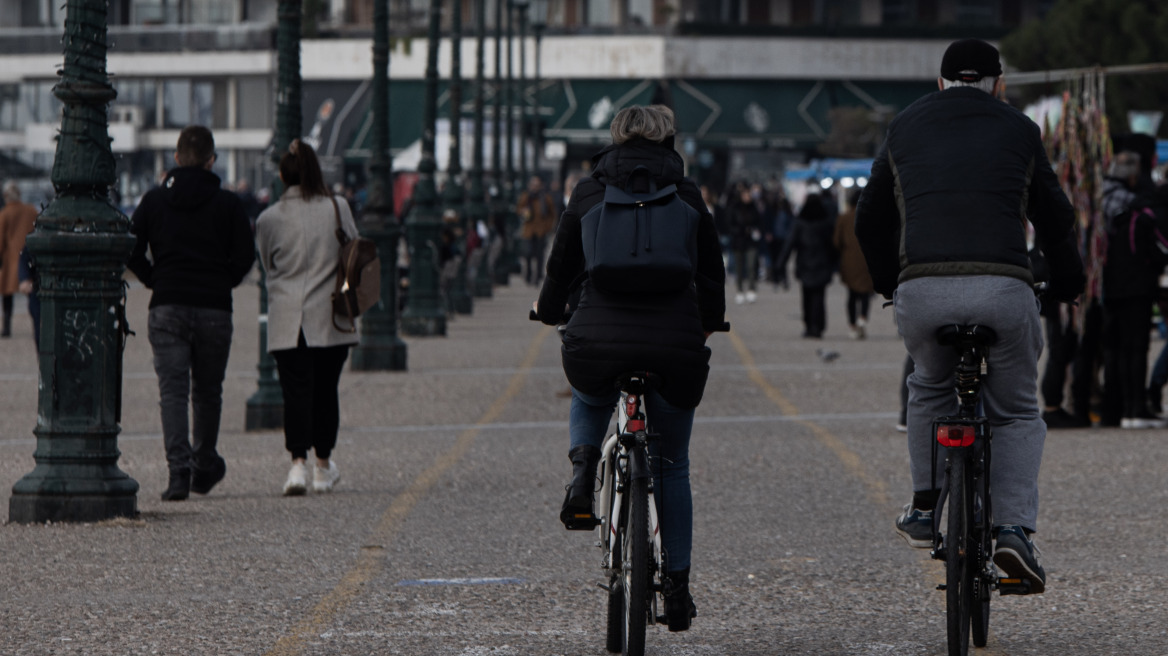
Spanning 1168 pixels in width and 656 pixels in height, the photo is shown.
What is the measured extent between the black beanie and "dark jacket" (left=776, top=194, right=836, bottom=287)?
1816cm

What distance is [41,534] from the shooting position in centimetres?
868

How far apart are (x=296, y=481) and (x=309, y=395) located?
0.43 metres

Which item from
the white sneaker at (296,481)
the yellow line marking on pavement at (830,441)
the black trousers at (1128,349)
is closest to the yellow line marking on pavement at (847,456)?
the yellow line marking on pavement at (830,441)

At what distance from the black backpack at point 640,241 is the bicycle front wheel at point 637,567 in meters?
0.57

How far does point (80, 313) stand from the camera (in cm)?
920

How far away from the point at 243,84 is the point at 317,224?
242ft

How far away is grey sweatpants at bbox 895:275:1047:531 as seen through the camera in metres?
5.84

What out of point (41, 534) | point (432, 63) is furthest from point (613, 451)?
point (432, 63)

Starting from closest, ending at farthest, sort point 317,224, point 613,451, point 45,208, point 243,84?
point 613,451 → point 45,208 → point 317,224 → point 243,84

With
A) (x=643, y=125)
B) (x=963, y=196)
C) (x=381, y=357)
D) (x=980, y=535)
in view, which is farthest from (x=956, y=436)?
(x=381, y=357)

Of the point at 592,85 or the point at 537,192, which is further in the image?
the point at 592,85

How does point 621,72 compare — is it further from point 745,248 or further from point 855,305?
point 855,305

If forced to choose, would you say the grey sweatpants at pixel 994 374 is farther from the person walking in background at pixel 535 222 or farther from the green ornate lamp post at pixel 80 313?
the person walking in background at pixel 535 222

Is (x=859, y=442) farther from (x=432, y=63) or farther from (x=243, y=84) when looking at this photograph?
(x=243, y=84)
